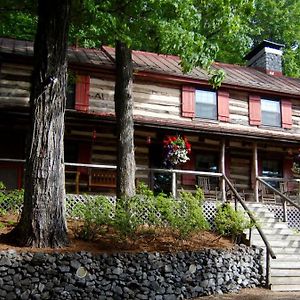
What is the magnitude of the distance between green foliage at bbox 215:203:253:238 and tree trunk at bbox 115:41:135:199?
2449 mm

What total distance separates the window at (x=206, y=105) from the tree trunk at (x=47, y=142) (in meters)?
8.87

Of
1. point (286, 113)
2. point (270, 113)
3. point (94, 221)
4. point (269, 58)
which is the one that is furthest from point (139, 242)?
point (269, 58)

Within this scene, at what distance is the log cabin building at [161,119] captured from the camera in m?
15.4

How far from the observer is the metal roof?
16.9 metres

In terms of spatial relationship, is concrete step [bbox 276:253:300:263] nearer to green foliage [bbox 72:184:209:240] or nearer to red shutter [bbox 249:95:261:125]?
green foliage [bbox 72:184:209:240]

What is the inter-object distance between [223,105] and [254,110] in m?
1.43

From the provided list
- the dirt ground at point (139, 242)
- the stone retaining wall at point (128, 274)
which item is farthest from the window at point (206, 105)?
the stone retaining wall at point (128, 274)

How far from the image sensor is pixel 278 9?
32375 millimetres

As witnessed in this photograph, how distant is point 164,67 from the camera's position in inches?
729

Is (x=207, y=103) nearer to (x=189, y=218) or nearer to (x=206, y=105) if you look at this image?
(x=206, y=105)

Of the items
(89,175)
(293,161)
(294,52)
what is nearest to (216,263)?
(89,175)

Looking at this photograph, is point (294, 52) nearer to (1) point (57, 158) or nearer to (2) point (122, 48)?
(2) point (122, 48)

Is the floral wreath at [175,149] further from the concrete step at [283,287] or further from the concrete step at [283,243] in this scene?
the concrete step at [283,287]

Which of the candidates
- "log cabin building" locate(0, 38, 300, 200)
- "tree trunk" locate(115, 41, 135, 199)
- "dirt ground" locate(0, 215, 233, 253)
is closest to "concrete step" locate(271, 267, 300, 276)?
"dirt ground" locate(0, 215, 233, 253)
